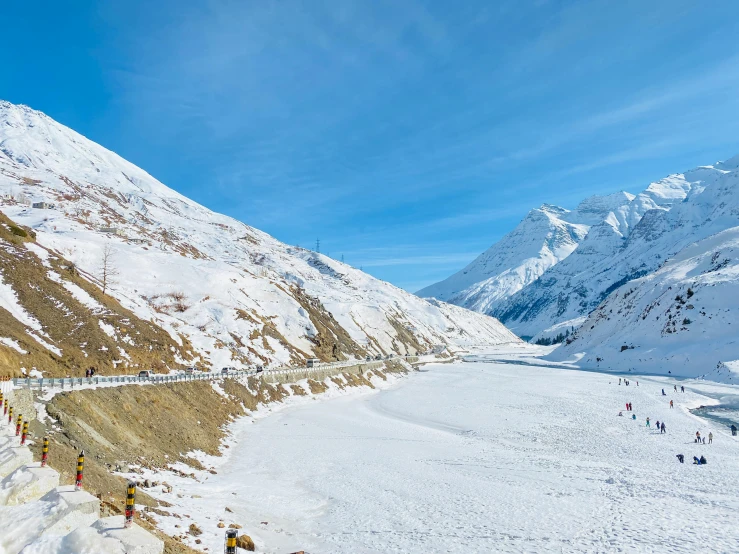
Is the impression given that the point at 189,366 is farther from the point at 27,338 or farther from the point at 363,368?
the point at 363,368

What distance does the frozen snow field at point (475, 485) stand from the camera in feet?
63.5

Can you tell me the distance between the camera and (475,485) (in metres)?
26.7

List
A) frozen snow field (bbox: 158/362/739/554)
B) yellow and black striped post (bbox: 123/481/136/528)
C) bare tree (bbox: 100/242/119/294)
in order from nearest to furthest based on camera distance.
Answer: yellow and black striped post (bbox: 123/481/136/528) < frozen snow field (bbox: 158/362/739/554) < bare tree (bbox: 100/242/119/294)

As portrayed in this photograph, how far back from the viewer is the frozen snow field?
19.3m

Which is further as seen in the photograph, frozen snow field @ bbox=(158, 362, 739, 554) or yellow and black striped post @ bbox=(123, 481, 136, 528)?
frozen snow field @ bbox=(158, 362, 739, 554)

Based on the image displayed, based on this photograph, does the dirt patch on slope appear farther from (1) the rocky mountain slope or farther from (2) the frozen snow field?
(1) the rocky mountain slope

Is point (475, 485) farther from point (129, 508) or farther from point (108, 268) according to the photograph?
point (108, 268)

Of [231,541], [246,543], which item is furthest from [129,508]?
[246,543]

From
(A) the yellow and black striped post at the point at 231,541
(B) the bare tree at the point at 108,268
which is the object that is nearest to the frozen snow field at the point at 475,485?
(A) the yellow and black striped post at the point at 231,541

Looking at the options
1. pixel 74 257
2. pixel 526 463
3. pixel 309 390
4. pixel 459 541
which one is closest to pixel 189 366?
pixel 309 390

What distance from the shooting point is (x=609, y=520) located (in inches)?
838

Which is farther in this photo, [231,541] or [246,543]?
[246,543]

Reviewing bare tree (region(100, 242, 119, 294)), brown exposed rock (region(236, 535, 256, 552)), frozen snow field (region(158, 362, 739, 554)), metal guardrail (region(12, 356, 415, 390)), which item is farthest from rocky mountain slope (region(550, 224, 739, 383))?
bare tree (region(100, 242, 119, 294))

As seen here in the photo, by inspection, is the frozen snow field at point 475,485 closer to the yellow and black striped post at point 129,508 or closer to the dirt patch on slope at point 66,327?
the yellow and black striped post at point 129,508
